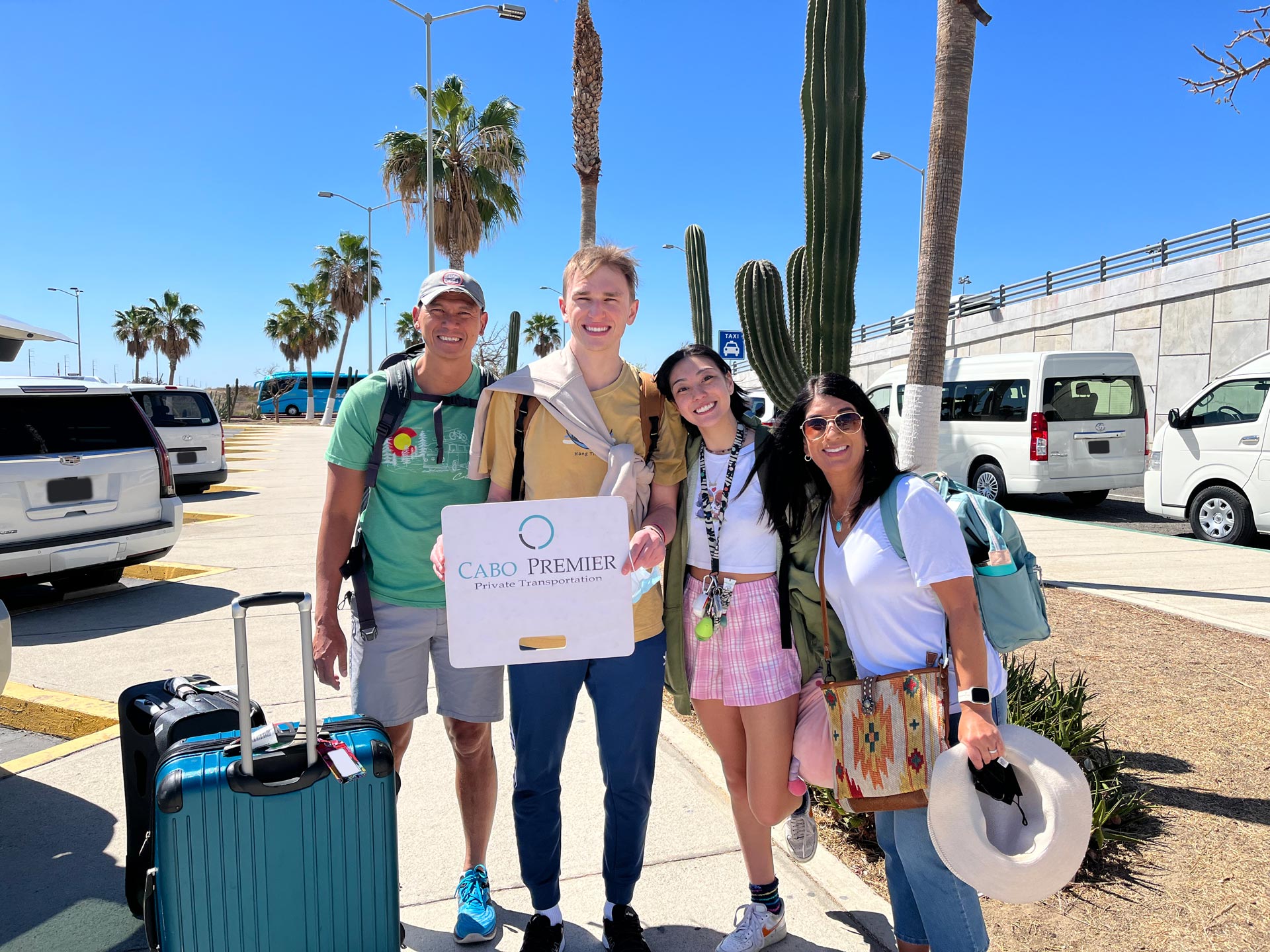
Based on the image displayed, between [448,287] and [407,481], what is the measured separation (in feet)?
2.03

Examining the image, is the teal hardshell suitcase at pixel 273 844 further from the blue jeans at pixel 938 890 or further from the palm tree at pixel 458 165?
the palm tree at pixel 458 165

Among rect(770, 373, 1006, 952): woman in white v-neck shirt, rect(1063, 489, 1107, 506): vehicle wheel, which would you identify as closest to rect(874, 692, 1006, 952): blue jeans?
rect(770, 373, 1006, 952): woman in white v-neck shirt

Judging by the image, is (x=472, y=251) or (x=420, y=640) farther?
(x=472, y=251)

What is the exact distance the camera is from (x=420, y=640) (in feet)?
8.52

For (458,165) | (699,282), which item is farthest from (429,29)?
(699,282)

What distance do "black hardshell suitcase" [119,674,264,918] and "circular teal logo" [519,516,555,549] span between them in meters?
0.88

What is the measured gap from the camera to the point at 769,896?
252cm

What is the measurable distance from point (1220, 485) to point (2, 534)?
472 inches

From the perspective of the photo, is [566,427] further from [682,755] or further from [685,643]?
[682,755]

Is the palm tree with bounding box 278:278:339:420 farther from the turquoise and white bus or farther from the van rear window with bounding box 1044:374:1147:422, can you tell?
the van rear window with bounding box 1044:374:1147:422

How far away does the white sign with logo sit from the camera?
222cm

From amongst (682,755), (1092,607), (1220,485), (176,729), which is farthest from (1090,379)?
(176,729)

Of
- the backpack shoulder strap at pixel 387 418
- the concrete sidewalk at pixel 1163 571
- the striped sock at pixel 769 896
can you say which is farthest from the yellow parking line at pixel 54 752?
the concrete sidewalk at pixel 1163 571

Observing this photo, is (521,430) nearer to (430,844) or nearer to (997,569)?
(997,569)
